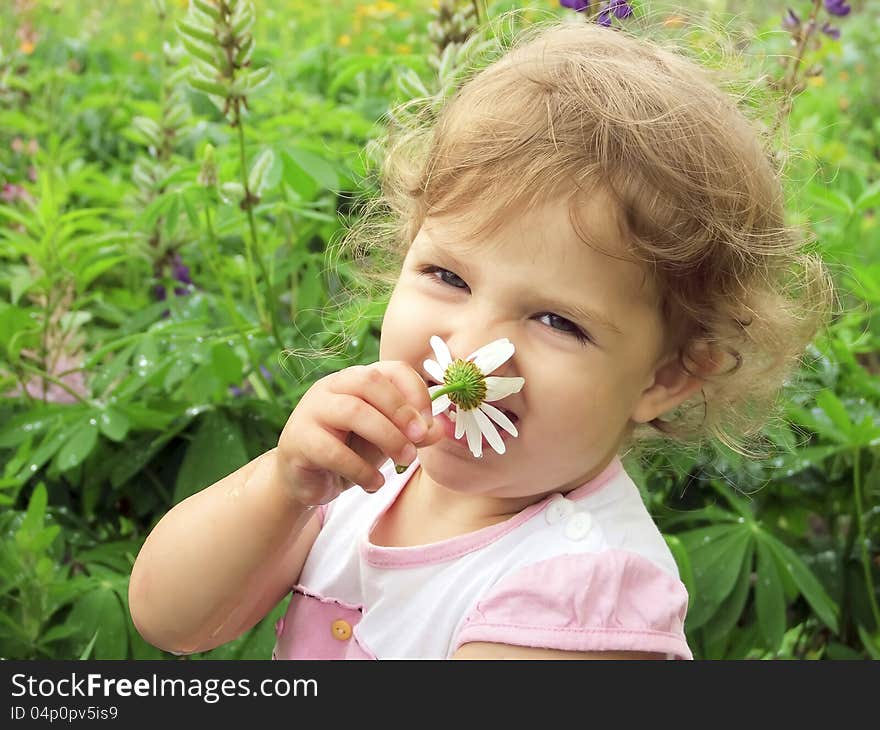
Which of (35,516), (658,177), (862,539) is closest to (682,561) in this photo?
(862,539)

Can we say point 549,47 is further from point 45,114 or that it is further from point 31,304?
point 45,114

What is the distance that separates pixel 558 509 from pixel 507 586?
4.4 inches

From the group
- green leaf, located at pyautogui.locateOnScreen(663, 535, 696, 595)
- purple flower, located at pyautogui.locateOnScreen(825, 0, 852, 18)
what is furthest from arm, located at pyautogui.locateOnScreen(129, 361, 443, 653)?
purple flower, located at pyautogui.locateOnScreen(825, 0, 852, 18)

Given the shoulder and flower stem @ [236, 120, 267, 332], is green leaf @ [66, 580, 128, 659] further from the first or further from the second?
the shoulder

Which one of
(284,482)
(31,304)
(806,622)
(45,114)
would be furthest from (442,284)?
(45,114)

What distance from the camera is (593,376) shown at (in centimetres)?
121

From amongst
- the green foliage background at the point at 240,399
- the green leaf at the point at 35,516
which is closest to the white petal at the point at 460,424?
the green foliage background at the point at 240,399

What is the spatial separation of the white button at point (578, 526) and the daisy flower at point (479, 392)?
0.16 metres

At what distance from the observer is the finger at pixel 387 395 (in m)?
→ 1.10

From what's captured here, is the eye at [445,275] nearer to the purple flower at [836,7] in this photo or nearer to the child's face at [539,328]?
the child's face at [539,328]

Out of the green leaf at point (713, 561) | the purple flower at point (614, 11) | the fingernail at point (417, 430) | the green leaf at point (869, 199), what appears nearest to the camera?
the fingernail at point (417, 430)

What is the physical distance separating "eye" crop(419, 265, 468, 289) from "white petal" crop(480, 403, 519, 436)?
6.0 inches

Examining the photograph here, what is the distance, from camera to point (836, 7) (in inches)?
91.4

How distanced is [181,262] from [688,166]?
1.43m
